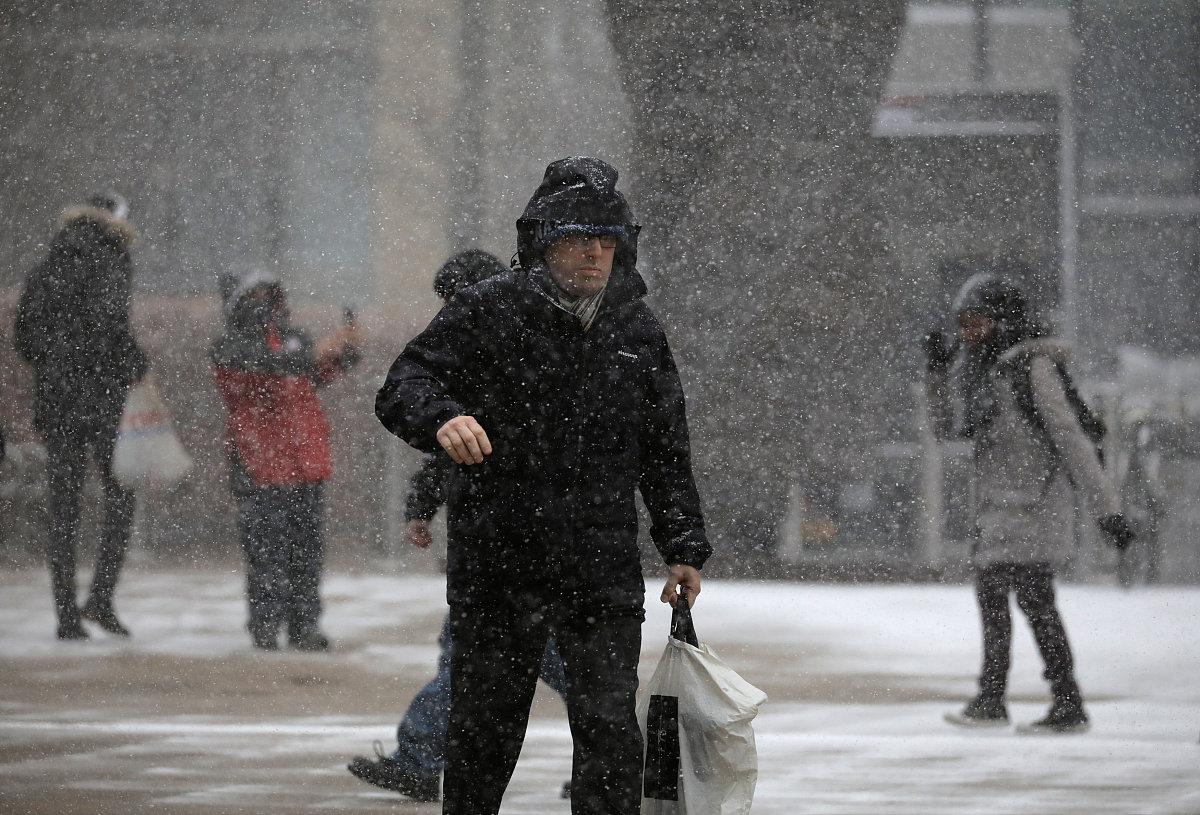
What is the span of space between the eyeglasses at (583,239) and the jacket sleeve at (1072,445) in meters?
2.12

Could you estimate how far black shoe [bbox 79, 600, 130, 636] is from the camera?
5.32m

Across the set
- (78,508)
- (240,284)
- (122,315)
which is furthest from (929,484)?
(78,508)

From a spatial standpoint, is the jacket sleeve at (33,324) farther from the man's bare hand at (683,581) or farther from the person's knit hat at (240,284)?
the man's bare hand at (683,581)

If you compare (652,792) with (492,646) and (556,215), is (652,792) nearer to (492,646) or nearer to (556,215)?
(492,646)

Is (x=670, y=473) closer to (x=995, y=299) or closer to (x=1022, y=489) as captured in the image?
(x=1022, y=489)

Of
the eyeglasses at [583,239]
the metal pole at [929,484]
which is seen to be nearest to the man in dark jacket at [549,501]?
the eyeglasses at [583,239]

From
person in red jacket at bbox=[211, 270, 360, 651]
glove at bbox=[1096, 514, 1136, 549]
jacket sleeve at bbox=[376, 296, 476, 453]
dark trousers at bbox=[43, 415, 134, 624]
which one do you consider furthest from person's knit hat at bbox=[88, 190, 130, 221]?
glove at bbox=[1096, 514, 1136, 549]

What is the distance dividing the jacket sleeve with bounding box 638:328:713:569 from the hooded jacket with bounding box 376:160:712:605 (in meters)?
0.03

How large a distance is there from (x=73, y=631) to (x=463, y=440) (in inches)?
116

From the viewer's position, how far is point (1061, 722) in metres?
4.89

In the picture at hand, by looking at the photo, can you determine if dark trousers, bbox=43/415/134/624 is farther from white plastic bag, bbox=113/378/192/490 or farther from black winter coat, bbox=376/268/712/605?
black winter coat, bbox=376/268/712/605

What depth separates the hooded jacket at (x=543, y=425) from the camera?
321 centimetres

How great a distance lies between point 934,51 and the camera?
5141 mm

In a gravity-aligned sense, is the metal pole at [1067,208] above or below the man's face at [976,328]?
above
